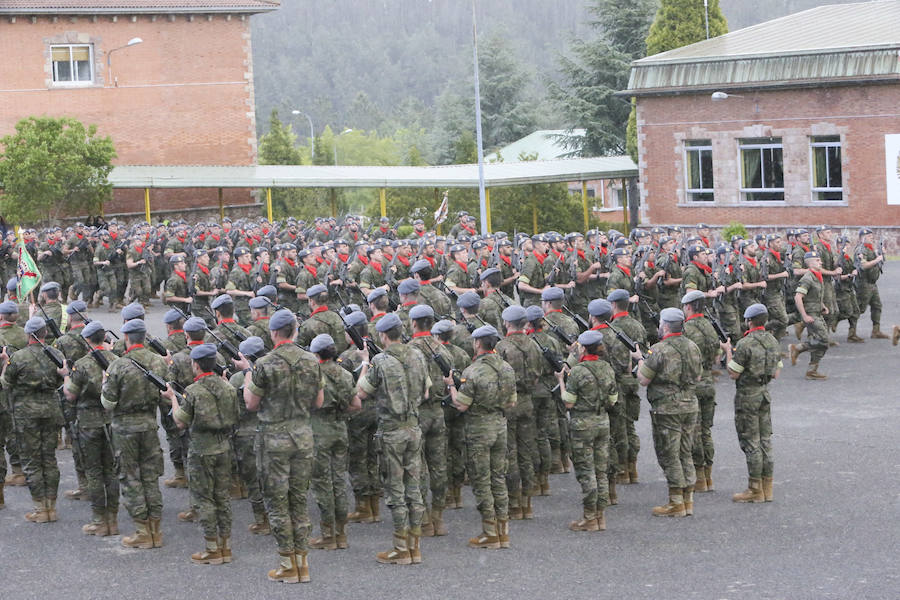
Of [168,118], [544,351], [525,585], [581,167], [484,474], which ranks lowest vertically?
[525,585]

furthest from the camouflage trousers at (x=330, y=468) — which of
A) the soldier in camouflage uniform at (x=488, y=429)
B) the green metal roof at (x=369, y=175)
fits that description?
the green metal roof at (x=369, y=175)

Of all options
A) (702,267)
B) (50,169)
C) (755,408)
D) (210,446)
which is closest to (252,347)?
(210,446)

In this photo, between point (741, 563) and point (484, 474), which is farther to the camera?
point (484, 474)

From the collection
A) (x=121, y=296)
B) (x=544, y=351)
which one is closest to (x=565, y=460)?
(x=544, y=351)

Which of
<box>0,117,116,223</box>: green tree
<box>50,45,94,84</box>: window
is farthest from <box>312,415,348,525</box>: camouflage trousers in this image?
<box>50,45,94,84</box>: window

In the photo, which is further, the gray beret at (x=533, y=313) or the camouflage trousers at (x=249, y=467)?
the gray beret at (x=533, y=313)

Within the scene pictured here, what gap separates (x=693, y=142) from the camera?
123 ft

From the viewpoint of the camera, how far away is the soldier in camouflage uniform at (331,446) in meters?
10.4

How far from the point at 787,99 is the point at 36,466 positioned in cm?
2763

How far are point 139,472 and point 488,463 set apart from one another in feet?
9.80

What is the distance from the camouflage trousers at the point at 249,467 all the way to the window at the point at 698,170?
92.8 feet

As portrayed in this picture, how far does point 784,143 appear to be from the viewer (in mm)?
35344

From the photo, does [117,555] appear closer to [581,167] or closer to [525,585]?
[525,585]

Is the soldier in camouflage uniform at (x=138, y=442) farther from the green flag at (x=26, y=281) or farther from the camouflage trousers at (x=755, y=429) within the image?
the green flag at (x=26, y=281)
